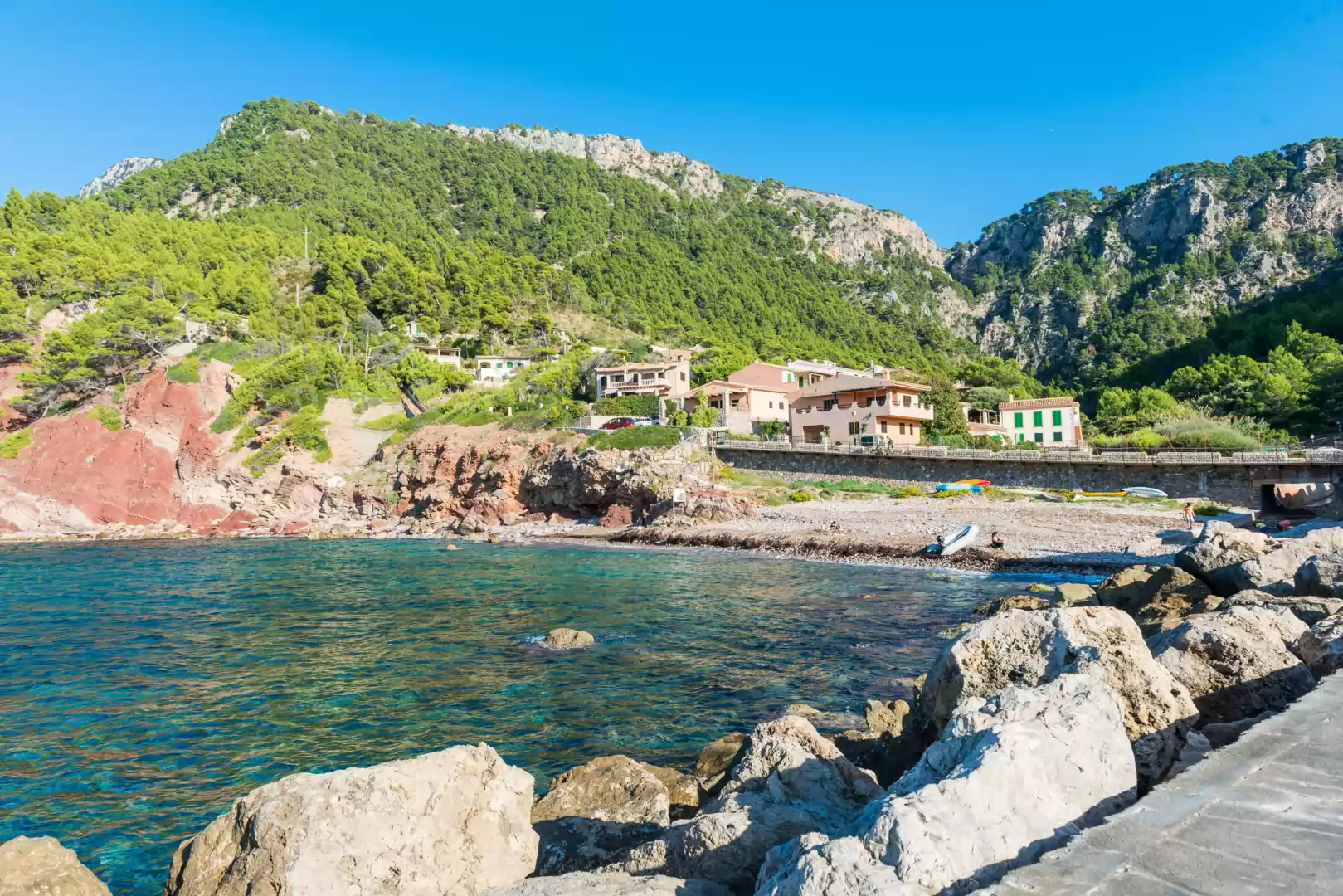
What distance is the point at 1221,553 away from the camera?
14.2 metres

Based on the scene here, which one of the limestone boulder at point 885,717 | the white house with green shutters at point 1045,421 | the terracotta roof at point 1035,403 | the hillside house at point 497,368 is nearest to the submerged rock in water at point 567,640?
the limestone boulder at point 885,717

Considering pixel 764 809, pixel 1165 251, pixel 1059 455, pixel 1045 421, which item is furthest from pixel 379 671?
pixel 1165 251

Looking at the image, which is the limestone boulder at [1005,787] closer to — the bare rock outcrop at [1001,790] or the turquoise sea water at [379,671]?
the bare rock outcrop at [1001,790]

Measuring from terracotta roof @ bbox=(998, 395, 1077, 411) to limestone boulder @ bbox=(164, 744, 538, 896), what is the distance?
67.2 m

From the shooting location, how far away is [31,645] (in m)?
17.5

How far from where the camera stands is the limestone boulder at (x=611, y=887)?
15.1 ft

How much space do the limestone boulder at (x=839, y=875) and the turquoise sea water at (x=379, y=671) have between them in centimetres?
683

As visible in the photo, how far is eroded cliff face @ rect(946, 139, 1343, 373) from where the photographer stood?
122438mm

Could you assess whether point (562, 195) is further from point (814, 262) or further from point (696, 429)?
point (696, 429)

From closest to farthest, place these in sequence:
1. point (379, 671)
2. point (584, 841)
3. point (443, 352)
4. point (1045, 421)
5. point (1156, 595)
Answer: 1. point (584, 841)
2. point (1156, 595)
3. point (379, 671)
4. point (1045, 421)
5. point (443, 352)

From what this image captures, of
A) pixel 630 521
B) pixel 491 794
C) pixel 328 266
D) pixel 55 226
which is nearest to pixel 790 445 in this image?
pixel 630 521

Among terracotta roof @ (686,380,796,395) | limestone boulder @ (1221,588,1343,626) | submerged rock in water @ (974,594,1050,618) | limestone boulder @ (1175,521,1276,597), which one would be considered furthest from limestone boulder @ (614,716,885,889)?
terracotta roof @ (686,380,796,395)

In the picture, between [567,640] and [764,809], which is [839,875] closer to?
[764,809]

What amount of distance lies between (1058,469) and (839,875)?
4456cm
